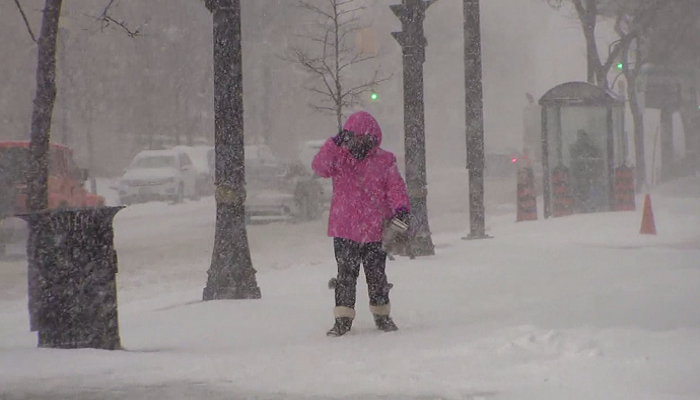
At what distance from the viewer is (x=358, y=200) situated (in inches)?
315

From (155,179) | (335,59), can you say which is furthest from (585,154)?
(155,179)

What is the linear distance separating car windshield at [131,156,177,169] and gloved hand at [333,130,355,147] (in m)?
24.4

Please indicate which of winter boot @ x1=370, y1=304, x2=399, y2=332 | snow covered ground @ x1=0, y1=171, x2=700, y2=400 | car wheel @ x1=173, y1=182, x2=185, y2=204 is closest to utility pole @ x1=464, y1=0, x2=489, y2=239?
snow covered ground @ x1=0, y1=171, x2=700, y2=400

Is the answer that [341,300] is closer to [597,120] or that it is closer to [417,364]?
[417,364]

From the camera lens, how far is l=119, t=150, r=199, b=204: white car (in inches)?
1206

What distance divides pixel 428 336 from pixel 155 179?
24.1 m

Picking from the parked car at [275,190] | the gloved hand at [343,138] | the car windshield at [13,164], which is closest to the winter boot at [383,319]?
the gloved hand at [343,138]

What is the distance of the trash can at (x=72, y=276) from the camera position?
23.1ft

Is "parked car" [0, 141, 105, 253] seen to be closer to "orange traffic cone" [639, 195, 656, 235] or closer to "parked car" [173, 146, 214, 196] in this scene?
"orange traffic cone" [639, 195, 656, 235]

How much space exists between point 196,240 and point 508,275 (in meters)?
9.87

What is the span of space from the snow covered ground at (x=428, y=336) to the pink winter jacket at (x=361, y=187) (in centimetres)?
87

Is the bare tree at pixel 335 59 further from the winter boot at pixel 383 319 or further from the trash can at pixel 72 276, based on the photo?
the trash can at pixel 72 276

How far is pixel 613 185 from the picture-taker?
2261cm

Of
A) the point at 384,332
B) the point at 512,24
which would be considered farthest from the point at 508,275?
the point at 512,24
